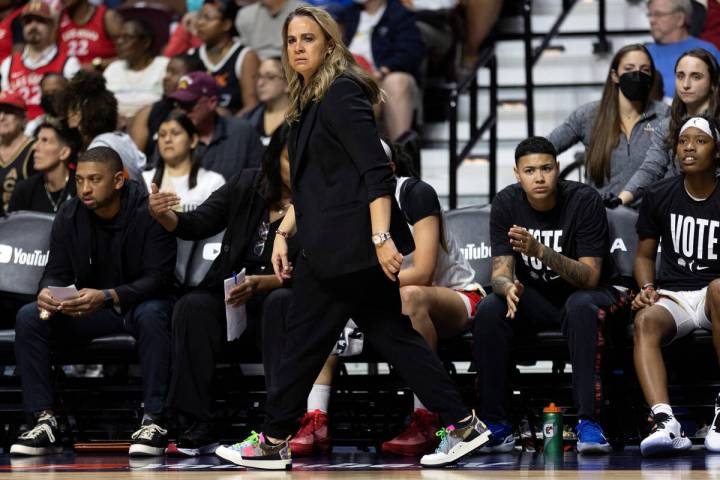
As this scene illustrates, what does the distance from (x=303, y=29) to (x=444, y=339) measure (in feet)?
6.03

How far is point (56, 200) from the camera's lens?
7.82 m

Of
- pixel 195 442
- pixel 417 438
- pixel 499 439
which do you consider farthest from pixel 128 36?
pixel 499 439

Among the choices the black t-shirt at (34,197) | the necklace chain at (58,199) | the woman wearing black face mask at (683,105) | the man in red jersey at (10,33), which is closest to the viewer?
the woman wearing black face mask at (683,105)

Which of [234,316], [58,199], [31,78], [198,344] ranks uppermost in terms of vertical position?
[31,78]

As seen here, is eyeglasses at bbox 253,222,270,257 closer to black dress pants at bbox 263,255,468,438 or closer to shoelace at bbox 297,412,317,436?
shoelace at bbox 297,412,317,436

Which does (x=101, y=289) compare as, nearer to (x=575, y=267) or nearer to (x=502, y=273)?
(x=502, y=273)

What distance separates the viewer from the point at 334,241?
16.1ft

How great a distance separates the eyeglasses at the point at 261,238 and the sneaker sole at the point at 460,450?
1.62 m


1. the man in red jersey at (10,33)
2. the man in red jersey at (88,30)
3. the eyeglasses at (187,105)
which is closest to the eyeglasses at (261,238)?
the eyeglasses at (187,105)

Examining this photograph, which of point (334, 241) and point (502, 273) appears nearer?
point (334, 241)

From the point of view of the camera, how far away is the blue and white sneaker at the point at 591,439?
18.4 feet

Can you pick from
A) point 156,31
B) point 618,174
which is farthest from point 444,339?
point 156,31

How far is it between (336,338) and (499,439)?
1.19 m

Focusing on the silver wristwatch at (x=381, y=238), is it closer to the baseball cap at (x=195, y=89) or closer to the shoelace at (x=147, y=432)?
the shoelace at (x=147, y=432)
